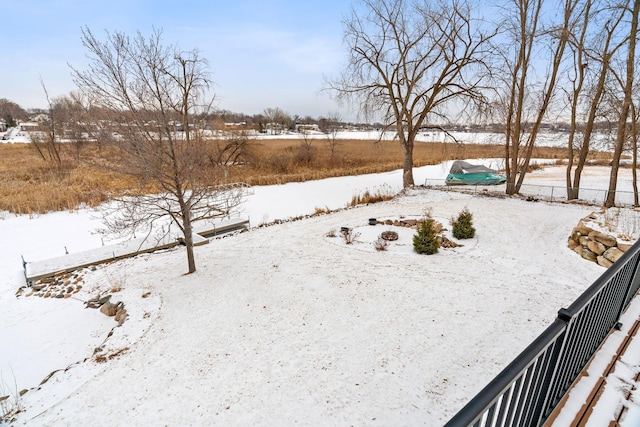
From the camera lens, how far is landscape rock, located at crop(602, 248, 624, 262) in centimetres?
626

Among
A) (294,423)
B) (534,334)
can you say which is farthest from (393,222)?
(294,423)

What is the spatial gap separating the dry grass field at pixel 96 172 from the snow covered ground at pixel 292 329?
9.07 feet

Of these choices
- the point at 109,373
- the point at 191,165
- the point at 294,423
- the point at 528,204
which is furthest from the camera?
the point at 528,204

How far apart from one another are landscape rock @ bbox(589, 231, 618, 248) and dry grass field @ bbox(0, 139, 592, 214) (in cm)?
892

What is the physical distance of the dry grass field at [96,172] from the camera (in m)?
13.5

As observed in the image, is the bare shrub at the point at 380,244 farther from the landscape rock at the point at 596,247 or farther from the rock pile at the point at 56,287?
the rock pile at the point at 56,287

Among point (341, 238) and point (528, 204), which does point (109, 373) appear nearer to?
point (341, 238)

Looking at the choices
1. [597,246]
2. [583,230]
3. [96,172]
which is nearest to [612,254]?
[597,246]

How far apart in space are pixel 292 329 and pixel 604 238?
716 centimetres

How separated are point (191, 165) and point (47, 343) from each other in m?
4.15

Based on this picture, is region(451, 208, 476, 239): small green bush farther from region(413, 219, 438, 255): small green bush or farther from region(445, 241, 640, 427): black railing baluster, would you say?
region(445, 241, 640, 427): black railing baluster

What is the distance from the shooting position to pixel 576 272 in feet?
20.7

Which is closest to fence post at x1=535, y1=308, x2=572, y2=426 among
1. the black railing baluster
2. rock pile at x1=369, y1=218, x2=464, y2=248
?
the black railing baluster

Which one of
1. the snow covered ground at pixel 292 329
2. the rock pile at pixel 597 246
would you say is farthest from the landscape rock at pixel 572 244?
the snow covered ground at pixel 292 329
